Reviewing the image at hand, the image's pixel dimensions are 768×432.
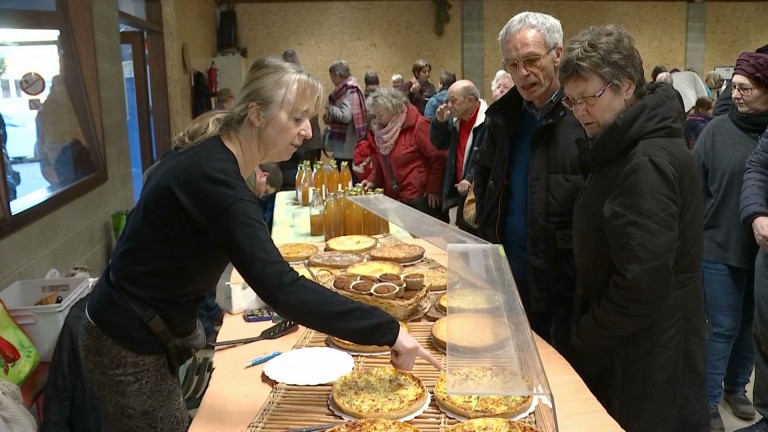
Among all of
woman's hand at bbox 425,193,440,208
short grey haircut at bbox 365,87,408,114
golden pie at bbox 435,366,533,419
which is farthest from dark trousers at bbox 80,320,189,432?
woman's hand at bbox 425,193,440,208

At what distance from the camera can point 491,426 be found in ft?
4.06

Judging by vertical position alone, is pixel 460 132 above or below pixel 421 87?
below

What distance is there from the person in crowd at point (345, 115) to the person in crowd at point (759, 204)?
3661 millimetres

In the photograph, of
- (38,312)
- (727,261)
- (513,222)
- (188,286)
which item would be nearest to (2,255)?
(38,312)

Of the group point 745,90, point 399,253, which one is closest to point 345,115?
point 399,253

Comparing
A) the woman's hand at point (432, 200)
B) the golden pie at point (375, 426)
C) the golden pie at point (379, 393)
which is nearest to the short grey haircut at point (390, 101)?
the woman's hand at point (432, 200)

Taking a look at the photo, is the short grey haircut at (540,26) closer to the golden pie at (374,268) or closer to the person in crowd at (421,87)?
the golden pie at (374,268)

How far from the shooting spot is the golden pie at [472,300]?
4.66 ft

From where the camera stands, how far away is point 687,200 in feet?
5.20

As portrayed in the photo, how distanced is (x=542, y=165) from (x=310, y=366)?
3.33ft

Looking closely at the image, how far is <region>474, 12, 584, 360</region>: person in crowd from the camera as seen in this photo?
2.03 m

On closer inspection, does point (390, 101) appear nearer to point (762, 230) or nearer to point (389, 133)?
point (389, 133)

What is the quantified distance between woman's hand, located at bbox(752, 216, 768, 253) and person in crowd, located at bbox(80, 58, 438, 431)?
5.49 ft

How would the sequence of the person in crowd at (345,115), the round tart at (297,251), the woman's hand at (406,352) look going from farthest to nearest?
the person in crowd at (345,115), the round tart at (297,251), the woman's hand at (406,352)
